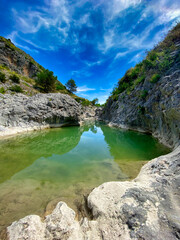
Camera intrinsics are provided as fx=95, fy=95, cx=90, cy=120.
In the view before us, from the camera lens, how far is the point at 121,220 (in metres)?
1.77

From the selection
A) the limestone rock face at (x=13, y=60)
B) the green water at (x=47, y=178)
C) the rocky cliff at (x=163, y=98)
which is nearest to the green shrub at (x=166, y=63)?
the rocky cliff at (x=163, y=98)

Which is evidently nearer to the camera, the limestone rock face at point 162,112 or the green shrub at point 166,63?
the limestone rock face at point 162,112

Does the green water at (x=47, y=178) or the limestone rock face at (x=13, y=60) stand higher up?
the limestone rock face at (x=13, y=60)

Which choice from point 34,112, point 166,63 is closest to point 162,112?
point 166,63

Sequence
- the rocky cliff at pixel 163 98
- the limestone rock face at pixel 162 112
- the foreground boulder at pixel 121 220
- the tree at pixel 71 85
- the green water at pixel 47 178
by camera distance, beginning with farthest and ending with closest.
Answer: the tree at pixel 71 85 → the rocky cliff at pixel 163 98 → the limestone rock face at pixel 162 112 → the green water at pixel 47 178 → the foreground boulder at pixel 121 220

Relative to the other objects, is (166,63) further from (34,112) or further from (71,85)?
(71,85)

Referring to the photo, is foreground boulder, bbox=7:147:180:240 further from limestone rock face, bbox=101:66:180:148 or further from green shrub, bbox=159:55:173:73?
green shrub, bbox=159:55:173:73

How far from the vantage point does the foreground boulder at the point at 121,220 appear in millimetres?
1538

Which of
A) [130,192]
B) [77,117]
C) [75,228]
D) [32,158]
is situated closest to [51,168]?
[32,158]

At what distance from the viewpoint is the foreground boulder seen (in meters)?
1.54

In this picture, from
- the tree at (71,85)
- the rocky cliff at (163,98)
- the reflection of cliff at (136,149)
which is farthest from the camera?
the tree at (71,85)

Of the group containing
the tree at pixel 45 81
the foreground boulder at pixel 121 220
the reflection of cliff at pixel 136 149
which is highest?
the tree at pixel 45 81

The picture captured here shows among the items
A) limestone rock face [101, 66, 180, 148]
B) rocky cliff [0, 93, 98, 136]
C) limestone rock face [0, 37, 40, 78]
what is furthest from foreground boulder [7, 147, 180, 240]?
limestone rock face [0, 37, 40, 78]

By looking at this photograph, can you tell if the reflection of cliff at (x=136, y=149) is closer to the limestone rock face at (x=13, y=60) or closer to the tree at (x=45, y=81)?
the tree at (x=45, y=81)
